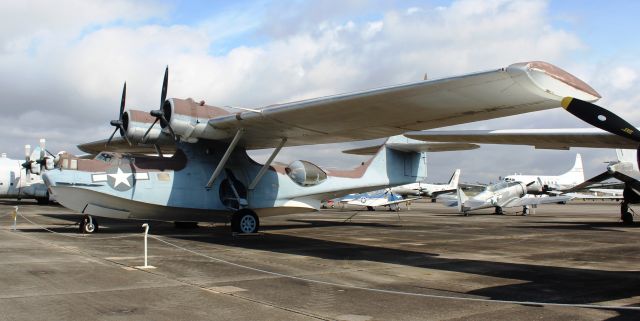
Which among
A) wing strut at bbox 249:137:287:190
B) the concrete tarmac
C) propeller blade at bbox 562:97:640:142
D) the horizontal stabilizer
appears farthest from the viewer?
the horizontal stabilizer

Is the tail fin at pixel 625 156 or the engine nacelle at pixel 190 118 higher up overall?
the engine nacelle at pixel 190 118

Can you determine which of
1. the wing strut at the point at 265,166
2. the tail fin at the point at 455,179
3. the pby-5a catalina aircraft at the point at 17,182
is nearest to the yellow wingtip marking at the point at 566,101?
the wing strut at the point at 265,166

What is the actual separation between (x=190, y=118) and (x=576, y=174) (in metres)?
68.7

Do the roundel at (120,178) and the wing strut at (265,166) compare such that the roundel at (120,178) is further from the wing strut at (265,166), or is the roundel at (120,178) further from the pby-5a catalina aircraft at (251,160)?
the wing strut at (265,166)

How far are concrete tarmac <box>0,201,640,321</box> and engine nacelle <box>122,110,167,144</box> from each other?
4.13 meters

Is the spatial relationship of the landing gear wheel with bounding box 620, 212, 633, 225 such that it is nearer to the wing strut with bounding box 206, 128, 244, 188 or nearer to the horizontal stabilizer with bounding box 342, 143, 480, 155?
the horizontal stabilizer with bounding box 342, 143, 480, 155

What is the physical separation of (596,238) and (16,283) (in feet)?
51.0

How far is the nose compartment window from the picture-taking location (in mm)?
18125

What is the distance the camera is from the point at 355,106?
11461 mm

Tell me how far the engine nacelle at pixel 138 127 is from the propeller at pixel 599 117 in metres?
13.5

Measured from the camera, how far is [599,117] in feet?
22.1

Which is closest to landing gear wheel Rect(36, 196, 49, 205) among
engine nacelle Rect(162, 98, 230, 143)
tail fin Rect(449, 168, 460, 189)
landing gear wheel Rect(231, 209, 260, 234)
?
engine nacelle Rect(162, 98, 230, 143)

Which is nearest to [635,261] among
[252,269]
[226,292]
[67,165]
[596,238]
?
[596,238]

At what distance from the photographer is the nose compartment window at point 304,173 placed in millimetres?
18125
